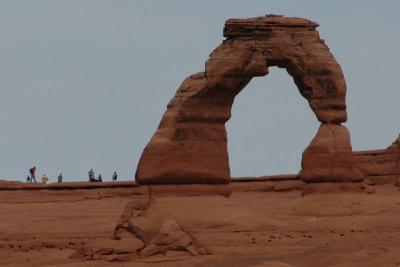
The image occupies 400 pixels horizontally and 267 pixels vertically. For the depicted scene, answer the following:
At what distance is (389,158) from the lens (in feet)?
207

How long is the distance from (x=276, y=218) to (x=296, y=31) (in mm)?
5444

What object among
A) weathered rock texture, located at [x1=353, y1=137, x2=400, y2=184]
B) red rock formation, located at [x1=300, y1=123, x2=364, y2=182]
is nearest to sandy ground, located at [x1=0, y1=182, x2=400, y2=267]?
red rock formation, located at [x1=300, y1=123, x2=364, y2=182]

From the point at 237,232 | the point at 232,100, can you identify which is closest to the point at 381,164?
the point at 232,100

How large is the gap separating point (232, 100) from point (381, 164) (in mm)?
17164

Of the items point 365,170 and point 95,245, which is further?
point 365,170

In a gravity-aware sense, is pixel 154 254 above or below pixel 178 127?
below

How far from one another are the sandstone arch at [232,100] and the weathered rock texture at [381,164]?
1515 cm

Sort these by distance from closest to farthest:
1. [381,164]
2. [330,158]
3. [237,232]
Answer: [237,232], [330,158], [381,164]

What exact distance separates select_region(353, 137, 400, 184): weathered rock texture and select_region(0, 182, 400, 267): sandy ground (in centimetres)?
1329

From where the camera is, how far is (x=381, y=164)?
208 ft

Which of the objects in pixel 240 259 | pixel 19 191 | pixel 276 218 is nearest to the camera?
pixel 240 259

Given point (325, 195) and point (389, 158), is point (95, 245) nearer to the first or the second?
point (325, 195)


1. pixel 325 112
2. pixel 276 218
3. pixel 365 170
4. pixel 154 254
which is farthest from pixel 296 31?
pixel 365 170

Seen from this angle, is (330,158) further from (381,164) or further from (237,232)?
(381,164)
